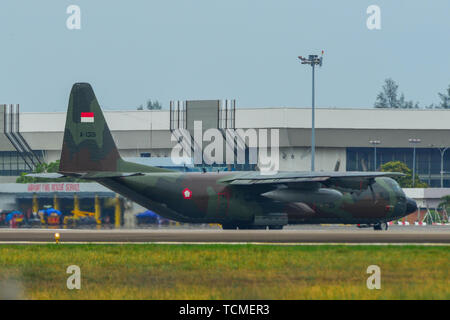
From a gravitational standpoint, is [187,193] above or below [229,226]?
above

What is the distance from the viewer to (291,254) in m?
30.1

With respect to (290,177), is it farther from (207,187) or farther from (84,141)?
(84,141)

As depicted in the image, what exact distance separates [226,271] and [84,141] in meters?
21.5

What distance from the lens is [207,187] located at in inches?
1781

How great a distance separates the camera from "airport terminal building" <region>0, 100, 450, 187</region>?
11556 cm

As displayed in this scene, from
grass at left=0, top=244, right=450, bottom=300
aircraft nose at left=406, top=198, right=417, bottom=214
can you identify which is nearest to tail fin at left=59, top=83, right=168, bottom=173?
grass at left=0, top=244, right=450, bottom=300

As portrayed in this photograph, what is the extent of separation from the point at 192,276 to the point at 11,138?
103 m

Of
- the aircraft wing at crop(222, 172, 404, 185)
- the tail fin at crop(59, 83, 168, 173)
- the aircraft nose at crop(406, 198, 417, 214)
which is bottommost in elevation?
the aircraft nose at crop(406, 198, 417, 214)

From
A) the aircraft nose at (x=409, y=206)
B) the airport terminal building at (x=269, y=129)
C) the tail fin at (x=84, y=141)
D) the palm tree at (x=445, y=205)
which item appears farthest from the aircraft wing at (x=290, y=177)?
the airport terminal building at (x=269, y=129)

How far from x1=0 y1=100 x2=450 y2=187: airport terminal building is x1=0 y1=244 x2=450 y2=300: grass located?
82113 millimetres

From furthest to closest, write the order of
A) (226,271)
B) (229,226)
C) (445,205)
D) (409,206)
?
1. (445,205)
2. (409,206)
3. (229,226)
4. (226,271)

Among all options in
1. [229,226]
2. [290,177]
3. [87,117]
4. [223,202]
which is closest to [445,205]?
[229,226]

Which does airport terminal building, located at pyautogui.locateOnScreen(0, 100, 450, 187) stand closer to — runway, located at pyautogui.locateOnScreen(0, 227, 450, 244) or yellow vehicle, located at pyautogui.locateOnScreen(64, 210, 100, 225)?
yellow vehicle, located at pyautogui.locateOnScreen(64, 210, 100, 225)
